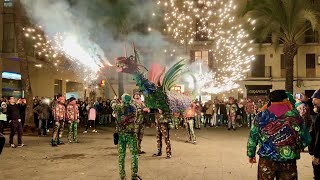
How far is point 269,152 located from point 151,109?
662cm

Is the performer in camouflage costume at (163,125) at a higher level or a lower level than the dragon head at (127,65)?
lower

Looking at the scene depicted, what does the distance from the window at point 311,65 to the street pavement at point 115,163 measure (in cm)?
2598

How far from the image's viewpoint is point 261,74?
122 ft

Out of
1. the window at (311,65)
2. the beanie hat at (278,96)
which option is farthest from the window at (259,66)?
the beanie hat at (278,96)

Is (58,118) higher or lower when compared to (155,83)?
lower

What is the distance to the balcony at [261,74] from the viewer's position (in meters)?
36.9

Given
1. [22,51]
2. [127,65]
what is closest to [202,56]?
[22,51]

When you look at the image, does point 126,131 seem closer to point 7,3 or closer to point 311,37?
point 7,3

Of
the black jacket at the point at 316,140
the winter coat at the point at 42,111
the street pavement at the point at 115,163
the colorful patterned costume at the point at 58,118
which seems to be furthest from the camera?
the winter coat at the point at 42,111

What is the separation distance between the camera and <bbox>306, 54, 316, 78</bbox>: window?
36188 millimetres

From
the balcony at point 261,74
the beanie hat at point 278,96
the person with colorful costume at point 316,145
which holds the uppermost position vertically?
the balcony at point 261,74

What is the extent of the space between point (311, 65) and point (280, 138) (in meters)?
34.5

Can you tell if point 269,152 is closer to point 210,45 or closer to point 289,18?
point 289,18

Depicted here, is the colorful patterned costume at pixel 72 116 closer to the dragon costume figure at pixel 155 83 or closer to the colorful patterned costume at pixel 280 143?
the dragon costume figure at pixel 155 83
